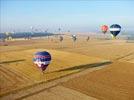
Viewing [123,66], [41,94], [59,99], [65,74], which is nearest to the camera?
[59,99]

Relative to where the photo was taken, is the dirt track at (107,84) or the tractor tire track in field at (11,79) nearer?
the dirt track at (107,84)

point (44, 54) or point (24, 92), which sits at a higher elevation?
point (44, 54)

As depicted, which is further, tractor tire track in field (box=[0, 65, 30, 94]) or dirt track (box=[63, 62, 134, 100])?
tractor tire track in field (box=[0, 65, 30, 94])

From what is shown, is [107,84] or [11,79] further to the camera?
[11,79]

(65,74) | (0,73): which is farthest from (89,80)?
(0,73)

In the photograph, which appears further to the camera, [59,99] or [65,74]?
[65,74]

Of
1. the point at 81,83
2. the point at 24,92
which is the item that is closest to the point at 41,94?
the point at 24,92

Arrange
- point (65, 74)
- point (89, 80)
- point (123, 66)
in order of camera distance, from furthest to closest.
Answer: point (123, 66) → point (65, 74) → point (89, 80)

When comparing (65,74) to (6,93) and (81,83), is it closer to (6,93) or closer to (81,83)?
(81,83)

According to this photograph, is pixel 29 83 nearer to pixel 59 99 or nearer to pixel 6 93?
pixel 6 93
